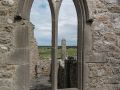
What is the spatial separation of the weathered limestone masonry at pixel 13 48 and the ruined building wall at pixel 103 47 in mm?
1171

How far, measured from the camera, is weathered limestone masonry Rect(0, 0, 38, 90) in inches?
221

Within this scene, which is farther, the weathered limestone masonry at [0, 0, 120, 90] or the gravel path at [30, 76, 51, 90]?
the gravel path at [30, 76, 51, 90]

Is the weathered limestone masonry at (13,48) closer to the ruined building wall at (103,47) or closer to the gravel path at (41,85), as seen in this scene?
the ruined building wall at (103,47)

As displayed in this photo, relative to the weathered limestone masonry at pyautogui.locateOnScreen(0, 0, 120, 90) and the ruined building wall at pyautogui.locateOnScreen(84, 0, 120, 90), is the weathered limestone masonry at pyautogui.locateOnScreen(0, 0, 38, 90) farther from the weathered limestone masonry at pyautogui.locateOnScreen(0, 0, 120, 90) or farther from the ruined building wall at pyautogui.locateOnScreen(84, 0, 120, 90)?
the ruined building wall at pyautogui.locateOnScreen(84, 0, 120, 90)

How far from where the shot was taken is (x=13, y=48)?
5641 millimetres

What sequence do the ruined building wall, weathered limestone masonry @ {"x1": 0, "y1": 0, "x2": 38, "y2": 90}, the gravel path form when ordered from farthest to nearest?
the gravel path, the ruined building wall, weathered limestone masonry @ {"x1": 0, "y1": 0, "x2": 38, "y2": 90}

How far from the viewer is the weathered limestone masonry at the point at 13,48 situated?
5.61 meters

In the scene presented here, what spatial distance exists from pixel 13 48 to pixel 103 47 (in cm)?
174

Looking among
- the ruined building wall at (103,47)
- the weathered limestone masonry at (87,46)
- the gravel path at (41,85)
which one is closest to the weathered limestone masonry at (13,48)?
the weathered limestone masonry at (87,46)

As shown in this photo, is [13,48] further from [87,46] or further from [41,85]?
[41,85]

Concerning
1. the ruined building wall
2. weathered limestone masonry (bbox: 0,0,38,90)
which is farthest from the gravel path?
weathered limestone masonry (bbox: 0,0,38,90)

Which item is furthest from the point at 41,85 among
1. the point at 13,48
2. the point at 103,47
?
the point at 13,48

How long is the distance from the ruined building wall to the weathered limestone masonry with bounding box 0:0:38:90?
1171 mm

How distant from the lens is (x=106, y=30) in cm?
602
